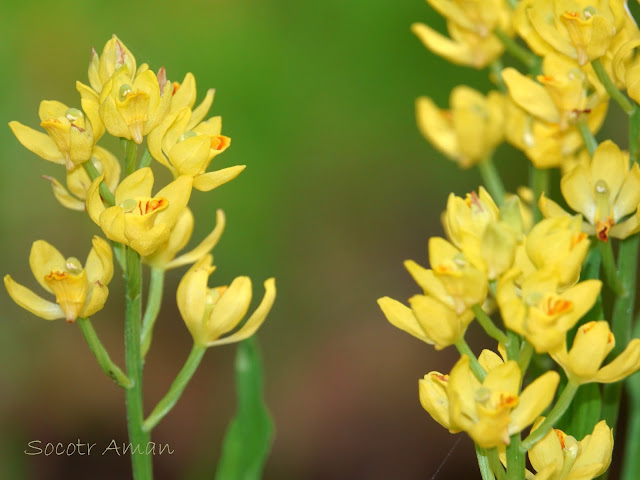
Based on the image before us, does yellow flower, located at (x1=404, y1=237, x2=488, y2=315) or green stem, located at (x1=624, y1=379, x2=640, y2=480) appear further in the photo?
green stem, located at (x1=624, y1=379, x2=640, y2=480)

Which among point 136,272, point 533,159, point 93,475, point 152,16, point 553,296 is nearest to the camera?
point 553,296

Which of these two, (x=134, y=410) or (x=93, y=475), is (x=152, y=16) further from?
(x=134, y=410)

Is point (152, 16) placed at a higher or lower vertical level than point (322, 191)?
higher

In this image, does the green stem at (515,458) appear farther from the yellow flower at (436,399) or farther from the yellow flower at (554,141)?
the yellow flower at (554,141)

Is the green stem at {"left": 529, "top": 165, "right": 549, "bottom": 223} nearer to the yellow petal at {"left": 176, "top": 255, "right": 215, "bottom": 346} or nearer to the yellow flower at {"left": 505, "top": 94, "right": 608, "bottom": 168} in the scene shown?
the yellow flower at {"left": 505, "top": 94, "right": 608, "bottom": 168}

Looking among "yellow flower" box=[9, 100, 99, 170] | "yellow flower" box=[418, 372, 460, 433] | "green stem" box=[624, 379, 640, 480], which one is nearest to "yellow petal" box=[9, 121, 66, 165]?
"yellow flower" box=[9, 100, 99, 170]

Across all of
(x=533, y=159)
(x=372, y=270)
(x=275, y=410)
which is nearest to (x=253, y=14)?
(x=372, y=270)

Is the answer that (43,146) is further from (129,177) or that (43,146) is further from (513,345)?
(513,345)
